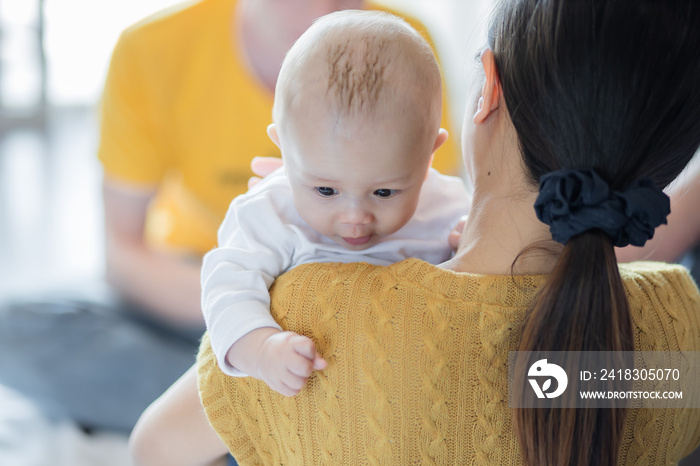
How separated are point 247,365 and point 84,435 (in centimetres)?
100

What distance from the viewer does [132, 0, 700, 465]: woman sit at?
2.30 ft

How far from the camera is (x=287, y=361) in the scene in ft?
2.36

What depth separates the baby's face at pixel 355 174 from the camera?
839 millimetres

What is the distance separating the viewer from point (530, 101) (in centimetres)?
75

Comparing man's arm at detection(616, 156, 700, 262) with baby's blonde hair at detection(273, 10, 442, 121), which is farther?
man's arm at detection(616, 156, 700, 262)

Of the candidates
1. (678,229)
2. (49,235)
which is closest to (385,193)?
(678,229)

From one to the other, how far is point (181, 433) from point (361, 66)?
1.79 ft

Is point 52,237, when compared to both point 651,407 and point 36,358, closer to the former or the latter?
point 36,358

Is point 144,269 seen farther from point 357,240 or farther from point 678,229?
point 678,229

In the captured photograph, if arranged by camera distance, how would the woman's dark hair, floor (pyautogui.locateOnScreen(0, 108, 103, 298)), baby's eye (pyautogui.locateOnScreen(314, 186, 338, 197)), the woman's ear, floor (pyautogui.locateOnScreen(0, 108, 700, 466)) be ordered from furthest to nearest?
floor (pyautogui.locateOnScreen(0, 108, 103, 298)), floor (pyautogui.locateOnScreen(0, 108, 700, 466)), baby's eye (pyautogui.locateOnScreen(314, 186, 338, 197)), the woman's ear, the woman's dark hair

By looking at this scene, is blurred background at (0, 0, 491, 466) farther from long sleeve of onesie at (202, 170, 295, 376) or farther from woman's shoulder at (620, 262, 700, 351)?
woman's shoulder at (620, 262, 700, 351)

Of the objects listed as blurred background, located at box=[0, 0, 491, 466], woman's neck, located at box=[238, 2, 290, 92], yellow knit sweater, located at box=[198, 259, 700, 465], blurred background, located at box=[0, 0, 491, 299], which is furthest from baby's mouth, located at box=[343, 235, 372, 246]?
blurred background, located at box=[0, 0, 491, 299]

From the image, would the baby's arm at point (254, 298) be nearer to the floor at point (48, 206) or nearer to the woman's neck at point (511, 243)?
the woman's neck at point (511, 243)

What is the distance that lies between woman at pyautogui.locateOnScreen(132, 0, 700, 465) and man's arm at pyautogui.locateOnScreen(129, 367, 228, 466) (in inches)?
3.4
